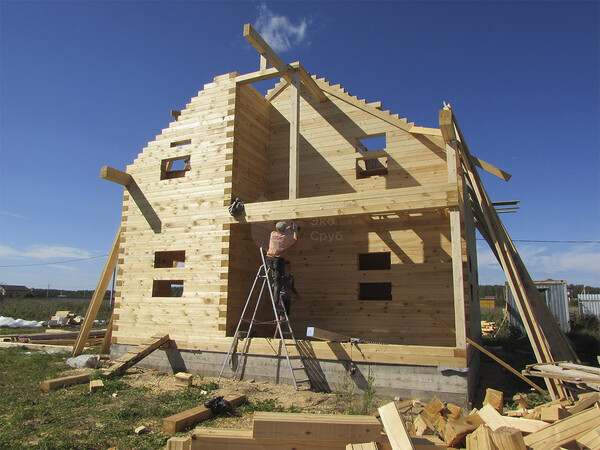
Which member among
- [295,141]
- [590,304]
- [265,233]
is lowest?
[590,304]

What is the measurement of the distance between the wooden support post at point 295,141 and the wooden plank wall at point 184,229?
69.8 inches

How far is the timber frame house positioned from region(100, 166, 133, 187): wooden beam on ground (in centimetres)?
4

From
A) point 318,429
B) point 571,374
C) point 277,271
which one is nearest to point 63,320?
point 277,271

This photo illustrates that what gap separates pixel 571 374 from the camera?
6.61 metres

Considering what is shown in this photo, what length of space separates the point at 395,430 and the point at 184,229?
28.9 ft

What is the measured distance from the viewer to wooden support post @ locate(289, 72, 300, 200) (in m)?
10.1

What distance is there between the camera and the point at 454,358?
7656 mm

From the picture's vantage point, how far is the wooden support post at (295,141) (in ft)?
33.1

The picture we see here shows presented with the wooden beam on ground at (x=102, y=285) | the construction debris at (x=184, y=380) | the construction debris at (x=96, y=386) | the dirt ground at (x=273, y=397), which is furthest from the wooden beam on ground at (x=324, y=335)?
the wooden beam on ground at (x=102, y=285)

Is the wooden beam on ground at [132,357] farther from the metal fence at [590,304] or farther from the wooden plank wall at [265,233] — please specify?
the metal fence at [590,304]

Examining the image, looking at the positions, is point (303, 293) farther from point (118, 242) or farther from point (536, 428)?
point (536, 428)

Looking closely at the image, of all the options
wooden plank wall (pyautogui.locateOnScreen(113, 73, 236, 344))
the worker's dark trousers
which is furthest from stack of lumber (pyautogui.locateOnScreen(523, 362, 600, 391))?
wooden plank wall (pyautogui.locateOnScreen(113, 73, 236, 344))

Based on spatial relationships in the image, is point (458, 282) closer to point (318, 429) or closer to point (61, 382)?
point (318, 429)

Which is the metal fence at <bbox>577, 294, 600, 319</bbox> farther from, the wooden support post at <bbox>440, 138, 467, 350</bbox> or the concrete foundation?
the concrete foundation
